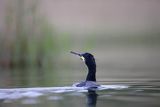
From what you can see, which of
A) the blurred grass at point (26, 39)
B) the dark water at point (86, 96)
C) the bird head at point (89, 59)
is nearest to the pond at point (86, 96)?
the dark water at point (86, 96)

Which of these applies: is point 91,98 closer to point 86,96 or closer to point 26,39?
point 86,96

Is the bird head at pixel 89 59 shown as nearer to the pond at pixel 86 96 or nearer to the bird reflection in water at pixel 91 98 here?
the pond at pixel 86 96

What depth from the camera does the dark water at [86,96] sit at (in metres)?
13.5

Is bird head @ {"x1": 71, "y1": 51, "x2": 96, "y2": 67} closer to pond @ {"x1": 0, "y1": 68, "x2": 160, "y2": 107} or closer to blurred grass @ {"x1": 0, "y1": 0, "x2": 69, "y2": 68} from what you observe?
pond @ {"x1": 0, "y1": 68, "x2": 160, "y2": 107}

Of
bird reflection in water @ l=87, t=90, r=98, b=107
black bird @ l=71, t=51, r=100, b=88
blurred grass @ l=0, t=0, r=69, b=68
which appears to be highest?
blurred grass @ l=0, t=0, r=69, b=68

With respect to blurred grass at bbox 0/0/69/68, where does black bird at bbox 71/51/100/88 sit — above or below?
below

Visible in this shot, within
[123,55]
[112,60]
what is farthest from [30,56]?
[123,55]

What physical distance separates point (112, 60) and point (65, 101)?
64.2 feet

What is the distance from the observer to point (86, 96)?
49.2 feet

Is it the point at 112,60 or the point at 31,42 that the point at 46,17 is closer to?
the point at 31,42

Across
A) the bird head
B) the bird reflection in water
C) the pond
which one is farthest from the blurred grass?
the bird reflection in water

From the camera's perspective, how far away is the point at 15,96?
1491 cm

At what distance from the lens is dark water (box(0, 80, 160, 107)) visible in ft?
44.3

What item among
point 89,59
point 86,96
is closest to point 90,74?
point 89,59
